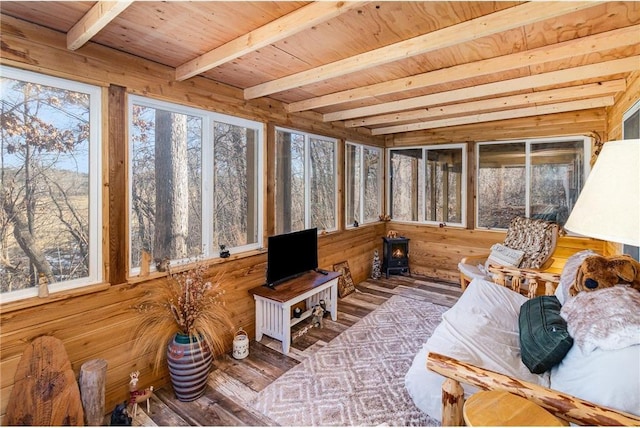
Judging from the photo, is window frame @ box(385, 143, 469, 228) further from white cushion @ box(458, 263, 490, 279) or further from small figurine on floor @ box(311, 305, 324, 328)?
small figurine on floor @ box(311, 305, 324, 328)

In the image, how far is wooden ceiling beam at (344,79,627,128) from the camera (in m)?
2.86

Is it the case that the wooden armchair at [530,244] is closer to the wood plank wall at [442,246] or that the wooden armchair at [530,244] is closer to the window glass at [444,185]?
the wood plank wall at [442,246]

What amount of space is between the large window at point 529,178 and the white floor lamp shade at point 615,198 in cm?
396

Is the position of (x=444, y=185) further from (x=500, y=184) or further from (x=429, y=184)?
(x=500, y=184)

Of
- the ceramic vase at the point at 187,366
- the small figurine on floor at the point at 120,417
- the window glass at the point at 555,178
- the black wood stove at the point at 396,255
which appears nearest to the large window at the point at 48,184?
the ceramic vase at the point at 187,366

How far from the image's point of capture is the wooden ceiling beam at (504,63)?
1.90 m

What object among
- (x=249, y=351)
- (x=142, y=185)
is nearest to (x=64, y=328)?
(x=142, y=185)

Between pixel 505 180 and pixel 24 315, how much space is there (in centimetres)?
552

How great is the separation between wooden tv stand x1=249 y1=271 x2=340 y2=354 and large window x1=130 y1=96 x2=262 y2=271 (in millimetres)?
557

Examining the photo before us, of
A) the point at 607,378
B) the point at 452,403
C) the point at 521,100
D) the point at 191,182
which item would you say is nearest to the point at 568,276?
the point at 607,378

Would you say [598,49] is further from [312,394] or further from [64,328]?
[64,328]

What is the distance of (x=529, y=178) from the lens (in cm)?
Answer: 448

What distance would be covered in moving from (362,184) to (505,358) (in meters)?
3.64

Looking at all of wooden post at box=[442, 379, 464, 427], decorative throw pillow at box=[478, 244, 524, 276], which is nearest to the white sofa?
wooden post at box=[442, 379, 464, 427]
